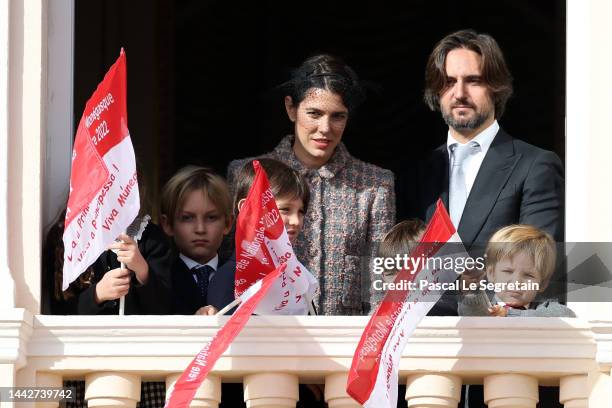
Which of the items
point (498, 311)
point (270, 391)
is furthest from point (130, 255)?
point (498, 311)

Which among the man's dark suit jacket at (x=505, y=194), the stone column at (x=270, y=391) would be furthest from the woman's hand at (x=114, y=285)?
the man's dark suit jacket at (x=505, y=194)

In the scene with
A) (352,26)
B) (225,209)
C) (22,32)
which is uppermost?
(352,26)

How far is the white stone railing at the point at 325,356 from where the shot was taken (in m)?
11.4

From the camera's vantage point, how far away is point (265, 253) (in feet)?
38.1

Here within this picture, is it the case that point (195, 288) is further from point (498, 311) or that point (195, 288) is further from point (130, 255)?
point (498, 311)

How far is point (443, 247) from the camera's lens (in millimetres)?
11562

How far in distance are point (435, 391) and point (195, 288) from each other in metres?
1.36

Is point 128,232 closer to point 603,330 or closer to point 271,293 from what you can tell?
point 271,293

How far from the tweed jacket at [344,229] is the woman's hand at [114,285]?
0.99m

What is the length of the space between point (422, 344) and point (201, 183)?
1.46 metres

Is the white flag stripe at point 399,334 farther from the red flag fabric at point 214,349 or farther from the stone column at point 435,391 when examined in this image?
the red flag fabric at point 214,349

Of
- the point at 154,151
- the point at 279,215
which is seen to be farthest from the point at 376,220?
the point at 154,151

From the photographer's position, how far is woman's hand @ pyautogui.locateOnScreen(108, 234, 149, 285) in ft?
38.0

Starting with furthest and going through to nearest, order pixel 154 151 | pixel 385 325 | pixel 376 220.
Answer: pixel 154 151 → pixel 376 220 → pixel 385 325
